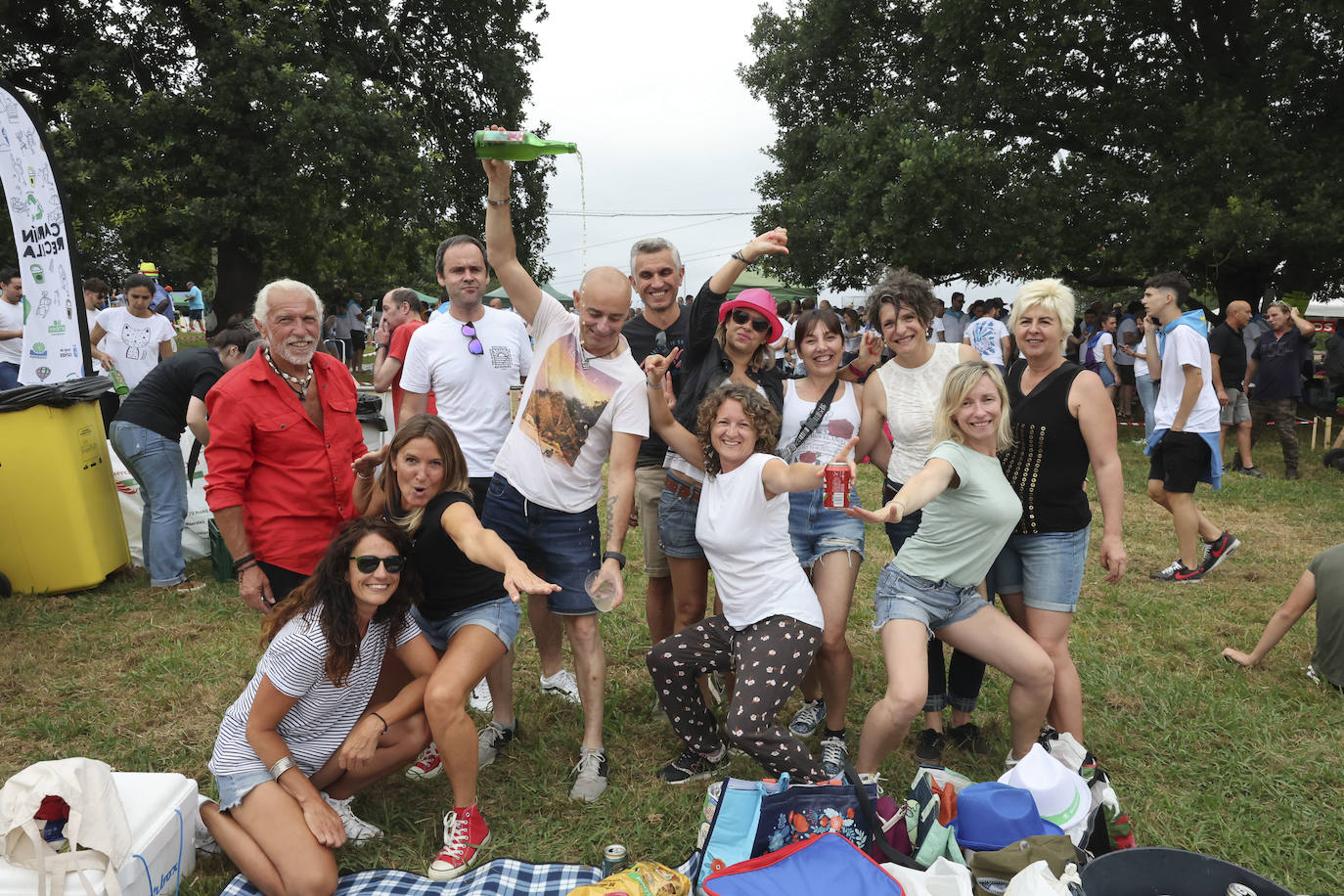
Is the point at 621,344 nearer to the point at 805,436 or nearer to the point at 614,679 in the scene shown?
the point at 805,436

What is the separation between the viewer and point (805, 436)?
3.40 m

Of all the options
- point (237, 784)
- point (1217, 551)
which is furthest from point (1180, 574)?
point (237, 784)

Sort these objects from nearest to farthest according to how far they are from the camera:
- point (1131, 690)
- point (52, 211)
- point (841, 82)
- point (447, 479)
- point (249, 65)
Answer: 1. point (447, 479)
2. point (1131, 690)
3. point (52, 211)
4. point (249, 65)
5. point (841, 82)

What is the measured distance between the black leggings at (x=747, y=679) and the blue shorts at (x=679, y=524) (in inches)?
12.4

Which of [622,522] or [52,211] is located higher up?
[52,211]

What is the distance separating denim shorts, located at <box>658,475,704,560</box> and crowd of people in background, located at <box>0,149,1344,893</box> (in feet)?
0.04

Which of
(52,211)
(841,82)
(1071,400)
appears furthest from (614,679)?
(841,82)

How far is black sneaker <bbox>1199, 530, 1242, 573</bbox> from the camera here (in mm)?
5957

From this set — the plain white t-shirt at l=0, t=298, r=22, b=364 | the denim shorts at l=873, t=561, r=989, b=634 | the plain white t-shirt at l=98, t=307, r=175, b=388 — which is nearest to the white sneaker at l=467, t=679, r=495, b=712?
the denim shorts at l=873, t=561, r=989, b=634

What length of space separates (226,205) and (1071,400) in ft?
45.0

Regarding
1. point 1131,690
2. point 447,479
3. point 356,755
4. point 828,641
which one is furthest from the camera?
point 1131,690

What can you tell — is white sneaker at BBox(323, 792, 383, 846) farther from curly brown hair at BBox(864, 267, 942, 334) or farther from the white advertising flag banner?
the white advertising flag banner

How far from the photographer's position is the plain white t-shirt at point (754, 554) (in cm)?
305

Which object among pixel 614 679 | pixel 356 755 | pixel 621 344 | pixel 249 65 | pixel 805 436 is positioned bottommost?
pixel 614 679
